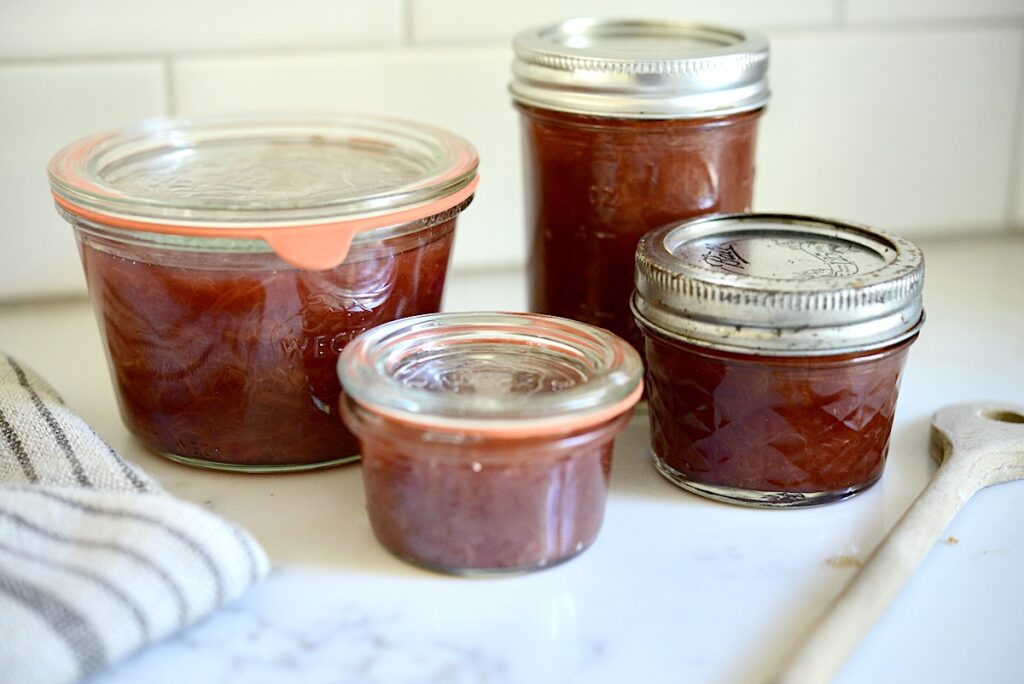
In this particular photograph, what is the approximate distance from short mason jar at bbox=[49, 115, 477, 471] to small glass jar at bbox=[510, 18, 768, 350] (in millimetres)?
74

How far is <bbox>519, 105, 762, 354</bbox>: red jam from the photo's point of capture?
2.65ft

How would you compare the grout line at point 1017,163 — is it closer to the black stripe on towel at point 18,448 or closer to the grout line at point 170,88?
the grout line at point 170,88

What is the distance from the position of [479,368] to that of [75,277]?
1.62 feet

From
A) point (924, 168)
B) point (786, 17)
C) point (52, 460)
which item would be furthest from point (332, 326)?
point (924, 168)

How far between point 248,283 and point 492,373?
149 mm

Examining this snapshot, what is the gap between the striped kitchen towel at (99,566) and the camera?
0.54 metres

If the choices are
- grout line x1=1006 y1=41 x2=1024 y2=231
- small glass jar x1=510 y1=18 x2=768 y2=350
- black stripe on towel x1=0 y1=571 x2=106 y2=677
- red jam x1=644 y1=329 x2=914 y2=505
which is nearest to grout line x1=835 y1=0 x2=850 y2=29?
grout line x1=1006 y1=41 x2=1024 y2=231

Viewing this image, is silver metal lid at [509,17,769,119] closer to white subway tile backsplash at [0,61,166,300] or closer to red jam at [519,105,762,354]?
red jam at [519,105,762,354]

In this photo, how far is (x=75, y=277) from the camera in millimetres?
1050

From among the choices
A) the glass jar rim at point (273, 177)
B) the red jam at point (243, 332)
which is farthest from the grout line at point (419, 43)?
the red jam at point (243, 332)

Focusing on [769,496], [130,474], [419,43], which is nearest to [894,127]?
[419,43]

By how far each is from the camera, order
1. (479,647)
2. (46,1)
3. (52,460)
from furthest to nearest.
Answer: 1. (46,1)
2. (52,460)
3. (479,647)

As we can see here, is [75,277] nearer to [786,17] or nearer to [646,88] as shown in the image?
[646,88]

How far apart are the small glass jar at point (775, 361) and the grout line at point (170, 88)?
46 cm
